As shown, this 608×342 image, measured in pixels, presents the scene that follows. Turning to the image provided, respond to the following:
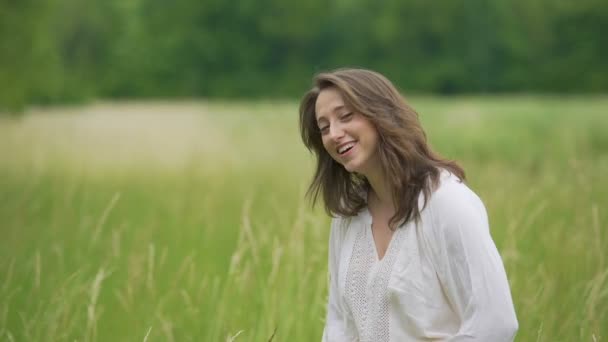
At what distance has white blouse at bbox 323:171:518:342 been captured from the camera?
5.77ft

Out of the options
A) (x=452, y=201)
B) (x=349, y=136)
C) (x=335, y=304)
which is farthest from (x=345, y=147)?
(x=335, y=304)

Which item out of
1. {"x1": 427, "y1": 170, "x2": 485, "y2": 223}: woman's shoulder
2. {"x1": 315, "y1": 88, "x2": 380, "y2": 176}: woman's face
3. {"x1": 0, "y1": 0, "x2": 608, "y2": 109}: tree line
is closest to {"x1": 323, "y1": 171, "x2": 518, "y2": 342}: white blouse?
{"x1": 427, "y1": 170, "x2": 485, "y2": 223}: woman's shoulder

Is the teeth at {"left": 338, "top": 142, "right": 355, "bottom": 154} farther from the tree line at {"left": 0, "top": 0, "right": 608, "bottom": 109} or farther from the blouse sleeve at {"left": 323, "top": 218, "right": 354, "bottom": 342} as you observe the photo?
the tree line at {"left": 0, "top": 0, "right": 608, "bottom": 109}

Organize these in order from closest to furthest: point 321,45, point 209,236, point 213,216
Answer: point 209,236 < point 213,216 < point 321,45

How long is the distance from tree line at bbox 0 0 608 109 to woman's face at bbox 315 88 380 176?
30.5m

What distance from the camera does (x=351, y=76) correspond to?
81.3 inches

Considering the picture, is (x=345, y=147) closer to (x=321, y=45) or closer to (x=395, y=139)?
(x=395, y=139)

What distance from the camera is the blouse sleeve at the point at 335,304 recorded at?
222 cm

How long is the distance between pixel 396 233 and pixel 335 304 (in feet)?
1.26

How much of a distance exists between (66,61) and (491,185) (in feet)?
106

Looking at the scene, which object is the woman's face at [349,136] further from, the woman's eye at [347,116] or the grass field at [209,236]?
the grass field at [209,236]

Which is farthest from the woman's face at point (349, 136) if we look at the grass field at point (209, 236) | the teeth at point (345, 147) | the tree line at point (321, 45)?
the tree line at point (321, 45)

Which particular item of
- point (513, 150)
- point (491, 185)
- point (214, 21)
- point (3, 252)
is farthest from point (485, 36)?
point (3, 252)

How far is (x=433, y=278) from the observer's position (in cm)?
190
